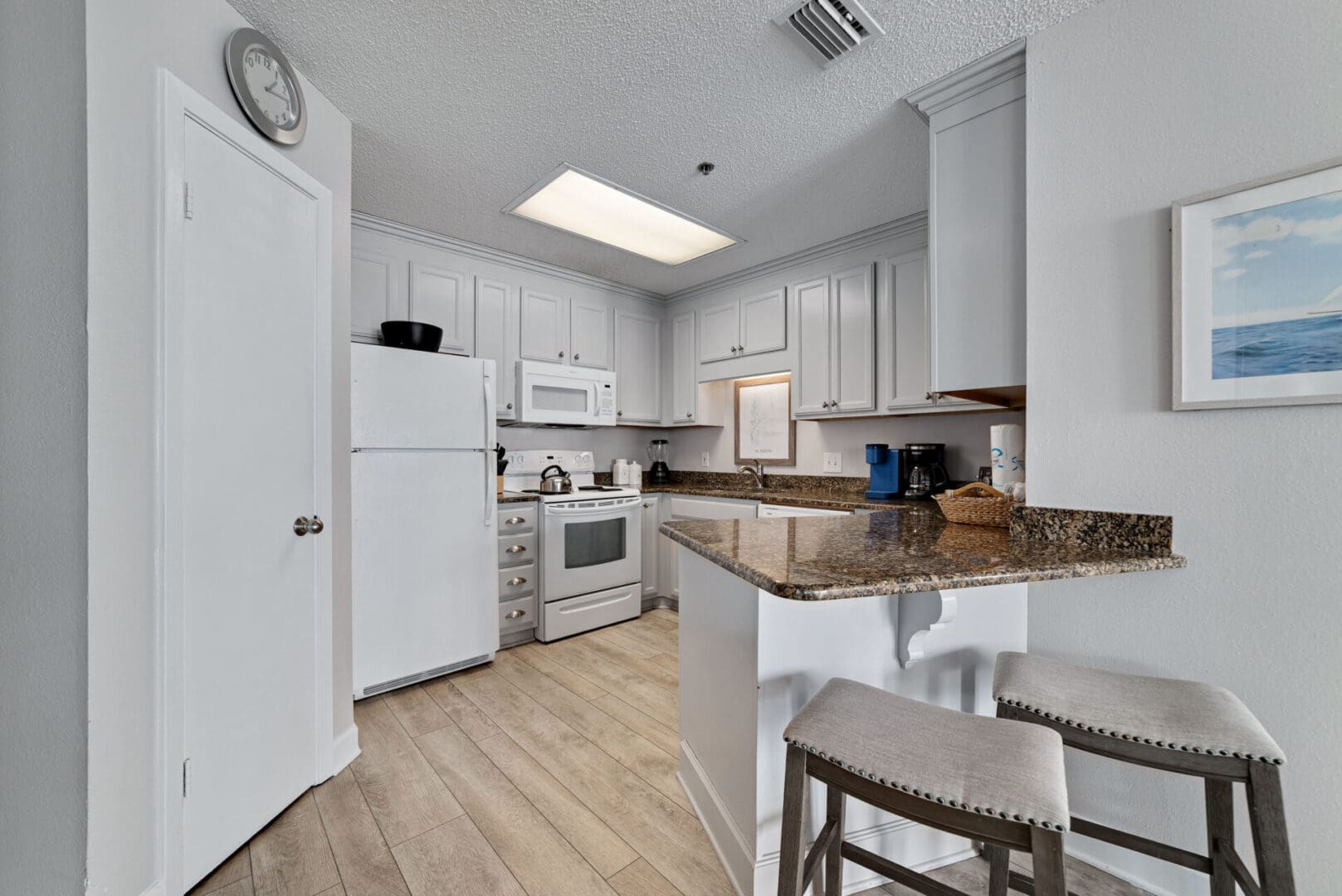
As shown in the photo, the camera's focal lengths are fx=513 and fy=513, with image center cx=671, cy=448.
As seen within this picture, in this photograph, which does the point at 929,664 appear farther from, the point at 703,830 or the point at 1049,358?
the point at 1049,358

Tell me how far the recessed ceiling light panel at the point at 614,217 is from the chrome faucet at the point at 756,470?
1.55 meters

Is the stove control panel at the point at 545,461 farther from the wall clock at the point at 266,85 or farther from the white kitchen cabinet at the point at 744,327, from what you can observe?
the wall clock at the point at 266,85

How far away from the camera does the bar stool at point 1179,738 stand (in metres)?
0.91

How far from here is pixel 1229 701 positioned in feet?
3.41

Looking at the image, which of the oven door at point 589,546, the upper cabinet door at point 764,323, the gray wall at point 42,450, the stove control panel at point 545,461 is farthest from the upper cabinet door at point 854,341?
the gray wall at point 42,450

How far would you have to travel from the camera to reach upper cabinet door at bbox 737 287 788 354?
352cm

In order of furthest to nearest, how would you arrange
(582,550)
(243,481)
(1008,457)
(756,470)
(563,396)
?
(756,470), (563,396), (582,550), (1008,457), (243,481)

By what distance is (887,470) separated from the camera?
297 centimetres

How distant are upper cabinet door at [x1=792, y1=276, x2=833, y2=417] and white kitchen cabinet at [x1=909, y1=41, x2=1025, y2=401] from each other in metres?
1.45

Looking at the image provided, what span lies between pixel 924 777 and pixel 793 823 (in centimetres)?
28

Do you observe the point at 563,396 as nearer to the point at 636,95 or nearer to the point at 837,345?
the point at 837,345

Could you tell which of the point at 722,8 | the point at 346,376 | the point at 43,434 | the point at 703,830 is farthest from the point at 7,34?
the point at 703,830

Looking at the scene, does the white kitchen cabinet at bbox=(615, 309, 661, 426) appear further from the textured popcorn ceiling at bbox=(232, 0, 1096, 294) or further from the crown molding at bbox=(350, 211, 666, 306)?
the textured popcorn ceiling at bbox=(232, 0, 1096, 294)

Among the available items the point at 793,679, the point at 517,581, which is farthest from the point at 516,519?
the point at 793,679
